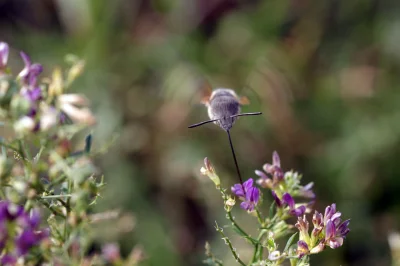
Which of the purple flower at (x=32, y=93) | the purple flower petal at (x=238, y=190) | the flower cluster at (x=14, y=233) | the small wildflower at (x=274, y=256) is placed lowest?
the flower cluster at (x=14, y=233)

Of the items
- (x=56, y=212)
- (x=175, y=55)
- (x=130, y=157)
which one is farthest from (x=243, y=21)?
(x=56, y=212)

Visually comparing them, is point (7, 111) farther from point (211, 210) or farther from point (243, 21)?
point (243, 21)

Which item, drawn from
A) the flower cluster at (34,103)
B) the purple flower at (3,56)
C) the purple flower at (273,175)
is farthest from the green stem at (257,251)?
the purple flower at (3,56)

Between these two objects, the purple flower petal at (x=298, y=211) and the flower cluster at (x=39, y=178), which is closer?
the flower cluster at (x=39, y=178)

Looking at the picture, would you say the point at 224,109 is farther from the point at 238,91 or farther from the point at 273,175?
the point at 238,91

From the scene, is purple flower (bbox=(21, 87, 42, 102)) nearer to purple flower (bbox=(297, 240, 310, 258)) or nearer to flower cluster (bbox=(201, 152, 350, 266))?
flower cluster (bbox=(201, 152, 350, 266))

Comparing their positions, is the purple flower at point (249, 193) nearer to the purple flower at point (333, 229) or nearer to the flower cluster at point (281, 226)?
the flower cluster at point (281, 226)

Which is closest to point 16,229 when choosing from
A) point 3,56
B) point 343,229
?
point 3,56

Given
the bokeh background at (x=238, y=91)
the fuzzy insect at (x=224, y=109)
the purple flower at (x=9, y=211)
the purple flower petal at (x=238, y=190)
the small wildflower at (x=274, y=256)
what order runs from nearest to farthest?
the purple flower at (x=9, y=211) < the small wildflower at (x=274, y=256) < the purple flower petal at (x=238, y=190) < the fuzzy insect at (x=224, y=109) < the bokeh background at (x=238, y=91)
